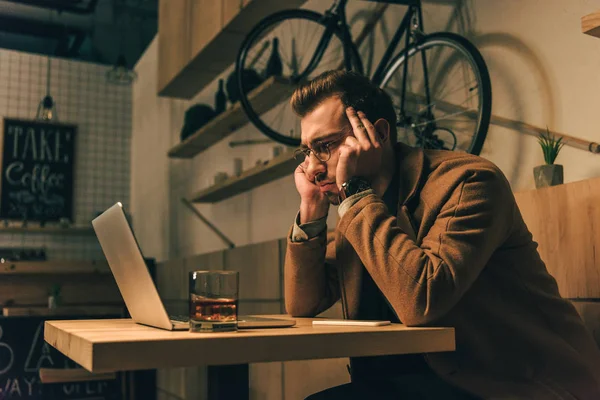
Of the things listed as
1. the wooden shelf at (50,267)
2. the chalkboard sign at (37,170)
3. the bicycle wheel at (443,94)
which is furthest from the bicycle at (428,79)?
the chalkboard sign at (37,170)

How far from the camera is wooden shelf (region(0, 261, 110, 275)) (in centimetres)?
458

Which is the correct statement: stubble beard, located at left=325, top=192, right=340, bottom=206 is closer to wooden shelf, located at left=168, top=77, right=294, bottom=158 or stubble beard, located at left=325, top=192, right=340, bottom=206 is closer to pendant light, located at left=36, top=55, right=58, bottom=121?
wooden shelf, located at left=168, top=77, right=294, bottom=158

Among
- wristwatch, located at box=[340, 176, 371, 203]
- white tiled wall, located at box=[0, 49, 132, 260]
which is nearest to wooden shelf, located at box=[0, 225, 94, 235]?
white tiled wall, located at box=[0, 49, 132, 260]

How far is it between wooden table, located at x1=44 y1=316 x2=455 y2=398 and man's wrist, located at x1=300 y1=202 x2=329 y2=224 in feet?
1.73

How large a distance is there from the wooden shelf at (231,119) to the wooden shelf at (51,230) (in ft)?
5.66

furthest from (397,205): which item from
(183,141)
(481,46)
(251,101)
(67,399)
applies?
(183,141)

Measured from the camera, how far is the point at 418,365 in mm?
1551

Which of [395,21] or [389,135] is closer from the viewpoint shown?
[389,135]

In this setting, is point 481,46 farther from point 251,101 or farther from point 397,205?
point 251,101

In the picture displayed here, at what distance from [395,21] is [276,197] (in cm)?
139

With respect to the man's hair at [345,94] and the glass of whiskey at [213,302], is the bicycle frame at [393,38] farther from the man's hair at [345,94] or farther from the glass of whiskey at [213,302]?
the glass of whiskey at [213,302]

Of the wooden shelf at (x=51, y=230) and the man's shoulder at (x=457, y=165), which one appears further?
the wooden shelf at (x=51, y=230)

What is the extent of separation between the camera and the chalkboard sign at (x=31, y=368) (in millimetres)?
3973

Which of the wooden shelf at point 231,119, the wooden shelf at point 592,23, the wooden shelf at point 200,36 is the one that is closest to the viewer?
the wooden shelf at point 592,23
